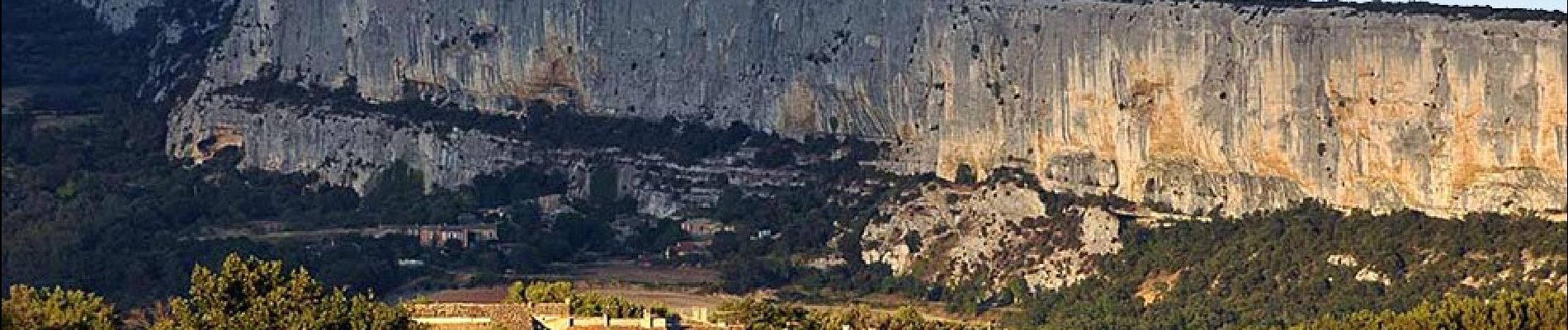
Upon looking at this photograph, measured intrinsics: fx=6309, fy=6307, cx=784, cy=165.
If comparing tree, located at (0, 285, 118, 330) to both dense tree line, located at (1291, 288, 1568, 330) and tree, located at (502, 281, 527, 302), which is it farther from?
dense tree line, located at (1291, 288, 1568, 330)

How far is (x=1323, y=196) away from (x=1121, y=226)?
3604 millimetres

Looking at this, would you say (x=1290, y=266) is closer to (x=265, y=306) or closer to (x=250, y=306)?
(x=250, y=306)

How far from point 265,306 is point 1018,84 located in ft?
97.9

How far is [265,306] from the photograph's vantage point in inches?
1997

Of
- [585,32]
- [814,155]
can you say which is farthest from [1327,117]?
[585,32]

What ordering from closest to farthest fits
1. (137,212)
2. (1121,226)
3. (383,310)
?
(383,310)
(1121,226)
(137,212)

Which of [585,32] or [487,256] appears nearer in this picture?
[487,256]

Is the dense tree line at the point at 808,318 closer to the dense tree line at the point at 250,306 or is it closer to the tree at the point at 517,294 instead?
the tree at the point at 517,294

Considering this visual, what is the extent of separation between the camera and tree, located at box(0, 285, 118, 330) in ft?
150

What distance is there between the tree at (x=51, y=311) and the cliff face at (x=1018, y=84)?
2154 centimetres

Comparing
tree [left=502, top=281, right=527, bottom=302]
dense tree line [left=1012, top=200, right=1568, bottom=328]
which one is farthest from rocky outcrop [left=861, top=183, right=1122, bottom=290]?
tree [left=502, top=281, right=527, bottom=302]

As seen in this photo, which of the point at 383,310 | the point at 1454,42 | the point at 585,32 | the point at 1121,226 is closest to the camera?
the point at 383,310

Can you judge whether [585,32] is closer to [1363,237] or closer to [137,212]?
[137,212]

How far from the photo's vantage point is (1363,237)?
237 feet
